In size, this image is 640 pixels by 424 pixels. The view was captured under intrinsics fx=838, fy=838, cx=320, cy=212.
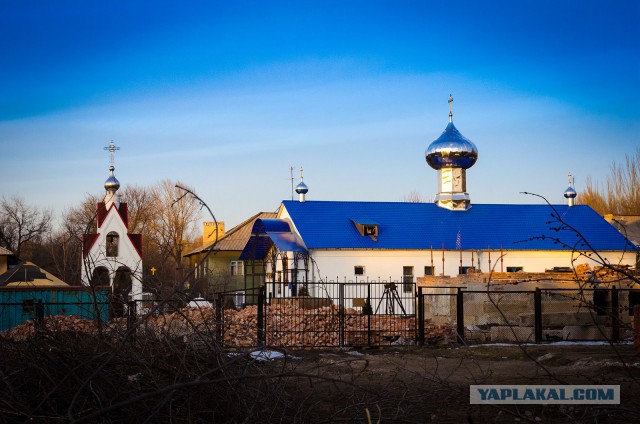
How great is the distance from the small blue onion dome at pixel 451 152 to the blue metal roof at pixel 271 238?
9902 mm

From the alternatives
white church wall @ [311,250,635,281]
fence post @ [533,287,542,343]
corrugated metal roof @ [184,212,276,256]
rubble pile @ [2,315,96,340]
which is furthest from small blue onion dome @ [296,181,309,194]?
rubble pile @ [2,315,96,340]

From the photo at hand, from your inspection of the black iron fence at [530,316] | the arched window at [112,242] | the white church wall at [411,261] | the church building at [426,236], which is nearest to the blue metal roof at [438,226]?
the church building at [426,236]

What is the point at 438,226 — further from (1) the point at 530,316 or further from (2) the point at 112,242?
(1) the point at 530,316

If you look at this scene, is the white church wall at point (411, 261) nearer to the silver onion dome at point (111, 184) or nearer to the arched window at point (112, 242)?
the arched window at point (112, 242)

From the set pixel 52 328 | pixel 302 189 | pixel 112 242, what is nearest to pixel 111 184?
pixel 112 242

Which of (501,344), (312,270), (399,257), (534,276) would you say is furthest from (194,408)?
(399,257)

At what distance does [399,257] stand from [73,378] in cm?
3571

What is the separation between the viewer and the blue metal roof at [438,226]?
41.5 meters

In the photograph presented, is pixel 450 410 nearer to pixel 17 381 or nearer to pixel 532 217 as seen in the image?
pixel 17 381

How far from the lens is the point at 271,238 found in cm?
3984

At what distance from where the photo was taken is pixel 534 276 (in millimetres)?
25844

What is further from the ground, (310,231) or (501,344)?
(310,231)

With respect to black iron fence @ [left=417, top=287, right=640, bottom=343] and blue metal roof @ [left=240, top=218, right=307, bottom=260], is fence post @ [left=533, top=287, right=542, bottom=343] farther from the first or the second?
blue metal roof @ [left=240, top=218, right=307, bottom=260]

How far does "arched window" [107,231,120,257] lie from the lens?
42.4m
